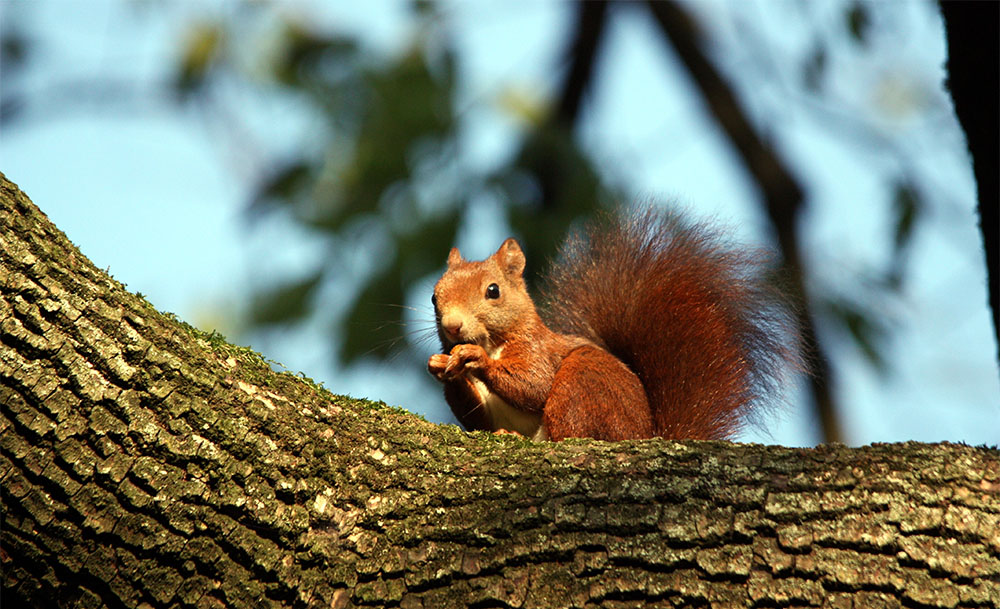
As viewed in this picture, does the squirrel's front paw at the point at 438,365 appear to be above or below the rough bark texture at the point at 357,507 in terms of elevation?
above

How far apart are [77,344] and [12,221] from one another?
30cm

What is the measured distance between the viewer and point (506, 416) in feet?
9.95

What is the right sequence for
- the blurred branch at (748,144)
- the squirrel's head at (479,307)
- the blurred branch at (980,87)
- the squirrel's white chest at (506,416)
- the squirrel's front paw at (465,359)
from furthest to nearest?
the blurred branch at (748,144)
the squirrel's head at (479,307)
the squirrel's white chest at (506,416)
the squirrel's front paw at (465,359)
the blurred branch at (980,87)

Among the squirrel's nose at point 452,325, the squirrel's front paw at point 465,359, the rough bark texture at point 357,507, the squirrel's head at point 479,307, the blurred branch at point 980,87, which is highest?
the blurred branch at point 980,87

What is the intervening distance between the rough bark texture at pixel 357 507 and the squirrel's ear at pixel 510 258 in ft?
4.76

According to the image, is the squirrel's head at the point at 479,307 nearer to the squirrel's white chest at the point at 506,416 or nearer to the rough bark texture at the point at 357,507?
the squirrel's white chest at the point at 506,416

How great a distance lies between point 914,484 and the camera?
183 cm

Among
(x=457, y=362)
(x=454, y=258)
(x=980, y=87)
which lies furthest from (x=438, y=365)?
(x=980, y=87)

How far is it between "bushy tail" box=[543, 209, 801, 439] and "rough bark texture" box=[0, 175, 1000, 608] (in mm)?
783

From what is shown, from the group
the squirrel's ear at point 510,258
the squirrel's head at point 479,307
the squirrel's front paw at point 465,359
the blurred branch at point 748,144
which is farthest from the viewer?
the blurred branch at point 748,144

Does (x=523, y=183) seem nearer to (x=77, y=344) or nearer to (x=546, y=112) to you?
(x=546, y=112)

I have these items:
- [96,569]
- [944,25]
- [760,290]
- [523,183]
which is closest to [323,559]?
[96,569]

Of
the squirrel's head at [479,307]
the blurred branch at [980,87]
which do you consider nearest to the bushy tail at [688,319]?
the squirrel's head at [479,307]

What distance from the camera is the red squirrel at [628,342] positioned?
109 inches
